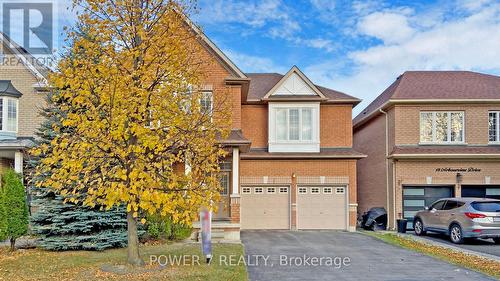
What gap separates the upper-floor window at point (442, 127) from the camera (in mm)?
23547

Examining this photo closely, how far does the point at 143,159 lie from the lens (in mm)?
10141

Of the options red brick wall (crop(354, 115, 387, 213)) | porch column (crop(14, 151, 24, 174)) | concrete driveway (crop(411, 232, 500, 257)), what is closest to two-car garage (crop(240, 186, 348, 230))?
red brick wall (crop(354, 115, 387, 213))

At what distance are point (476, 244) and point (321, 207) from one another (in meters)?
7.38

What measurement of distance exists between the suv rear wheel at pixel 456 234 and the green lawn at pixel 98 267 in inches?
335

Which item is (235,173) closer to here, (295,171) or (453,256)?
(295,171)

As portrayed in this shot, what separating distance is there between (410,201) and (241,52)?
37.9 feet

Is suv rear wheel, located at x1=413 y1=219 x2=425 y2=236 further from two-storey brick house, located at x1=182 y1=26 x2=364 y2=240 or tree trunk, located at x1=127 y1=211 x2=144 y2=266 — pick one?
tree trunk, located at x1=127 y1=211 x2=144 y2=266

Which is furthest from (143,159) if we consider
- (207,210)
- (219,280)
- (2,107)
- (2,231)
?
(2,107)

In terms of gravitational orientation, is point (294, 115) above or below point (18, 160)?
above

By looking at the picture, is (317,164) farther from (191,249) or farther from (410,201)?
(191,249)

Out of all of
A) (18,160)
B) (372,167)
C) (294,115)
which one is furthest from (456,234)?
(18,160)

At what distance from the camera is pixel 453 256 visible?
1406cm

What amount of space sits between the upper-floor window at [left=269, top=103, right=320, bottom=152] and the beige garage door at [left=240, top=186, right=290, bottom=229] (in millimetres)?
2122

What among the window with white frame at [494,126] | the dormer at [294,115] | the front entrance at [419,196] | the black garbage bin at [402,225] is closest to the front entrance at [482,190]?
the front entrance at [419,196]
